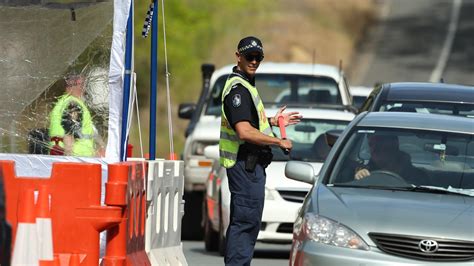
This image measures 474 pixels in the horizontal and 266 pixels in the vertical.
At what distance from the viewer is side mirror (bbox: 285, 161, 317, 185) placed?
10539 mm

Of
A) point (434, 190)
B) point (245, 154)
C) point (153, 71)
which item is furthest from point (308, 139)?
point (434, 190)

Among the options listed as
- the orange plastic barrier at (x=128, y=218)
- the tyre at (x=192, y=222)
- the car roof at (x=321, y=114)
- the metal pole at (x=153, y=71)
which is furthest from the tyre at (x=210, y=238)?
the orange plastic barrier at (x=128, y=218)

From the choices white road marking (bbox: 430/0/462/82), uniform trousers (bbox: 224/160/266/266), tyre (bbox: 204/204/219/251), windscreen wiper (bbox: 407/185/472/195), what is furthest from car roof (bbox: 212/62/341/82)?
white road marking (bbox: 430/0/462/82)

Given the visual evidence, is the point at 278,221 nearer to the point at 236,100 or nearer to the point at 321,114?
the point at 321,114

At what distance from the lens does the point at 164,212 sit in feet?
37.2

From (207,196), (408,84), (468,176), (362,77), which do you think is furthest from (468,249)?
(362,77)

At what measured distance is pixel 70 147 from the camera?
1073 centimetres

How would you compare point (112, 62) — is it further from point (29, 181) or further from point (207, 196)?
point (207, 196)

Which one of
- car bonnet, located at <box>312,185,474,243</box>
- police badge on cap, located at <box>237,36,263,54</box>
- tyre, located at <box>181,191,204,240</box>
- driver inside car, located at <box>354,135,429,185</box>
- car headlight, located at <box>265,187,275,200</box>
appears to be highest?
police badge on cap, located at <box>237,36,263,54</box>

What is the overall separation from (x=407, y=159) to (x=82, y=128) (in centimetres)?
246

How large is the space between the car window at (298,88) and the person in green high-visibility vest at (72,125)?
878 centimetres

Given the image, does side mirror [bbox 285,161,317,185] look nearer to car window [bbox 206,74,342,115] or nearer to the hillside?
car window [bbox 206,74,342,115]

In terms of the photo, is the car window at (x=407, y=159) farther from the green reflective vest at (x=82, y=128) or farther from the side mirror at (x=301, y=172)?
the green reflective vest at (x=82, y=128)

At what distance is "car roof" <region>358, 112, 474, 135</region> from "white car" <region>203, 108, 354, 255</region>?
12.3ft
